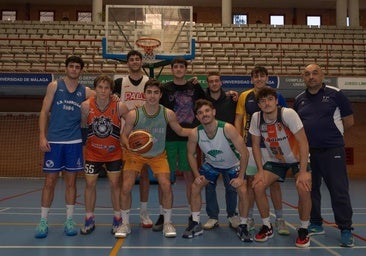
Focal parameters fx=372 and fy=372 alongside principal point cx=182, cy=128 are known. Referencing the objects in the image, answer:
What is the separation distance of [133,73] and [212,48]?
1129cm

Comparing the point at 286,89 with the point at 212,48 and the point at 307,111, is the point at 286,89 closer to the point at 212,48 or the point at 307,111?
the point at 212,48

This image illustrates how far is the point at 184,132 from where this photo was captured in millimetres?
4477

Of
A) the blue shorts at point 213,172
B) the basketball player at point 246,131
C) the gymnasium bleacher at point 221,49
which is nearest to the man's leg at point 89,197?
the blue shorts at point 213,172

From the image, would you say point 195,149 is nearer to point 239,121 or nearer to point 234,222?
point 239,121

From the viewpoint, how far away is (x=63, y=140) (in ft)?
14.3

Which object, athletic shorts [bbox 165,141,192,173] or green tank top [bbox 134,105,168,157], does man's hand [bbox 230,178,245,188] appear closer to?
athletic shorts [bbox 165,141,192,173]

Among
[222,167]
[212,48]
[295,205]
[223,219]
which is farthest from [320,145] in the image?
[212,48]

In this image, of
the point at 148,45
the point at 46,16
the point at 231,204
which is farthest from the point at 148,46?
the point at 46,16

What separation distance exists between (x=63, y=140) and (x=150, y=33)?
7.50 metres

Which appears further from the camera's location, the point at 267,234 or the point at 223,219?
the point at 223,219

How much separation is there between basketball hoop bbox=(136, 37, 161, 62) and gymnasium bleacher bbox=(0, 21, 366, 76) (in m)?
0.71

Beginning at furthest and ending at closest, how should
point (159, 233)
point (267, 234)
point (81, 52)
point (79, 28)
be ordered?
point (79, 28)
point (81, 52)
point (159, 233)
point (267, 234)

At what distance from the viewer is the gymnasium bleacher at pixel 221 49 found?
14.0 meters

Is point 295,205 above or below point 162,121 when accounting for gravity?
below
